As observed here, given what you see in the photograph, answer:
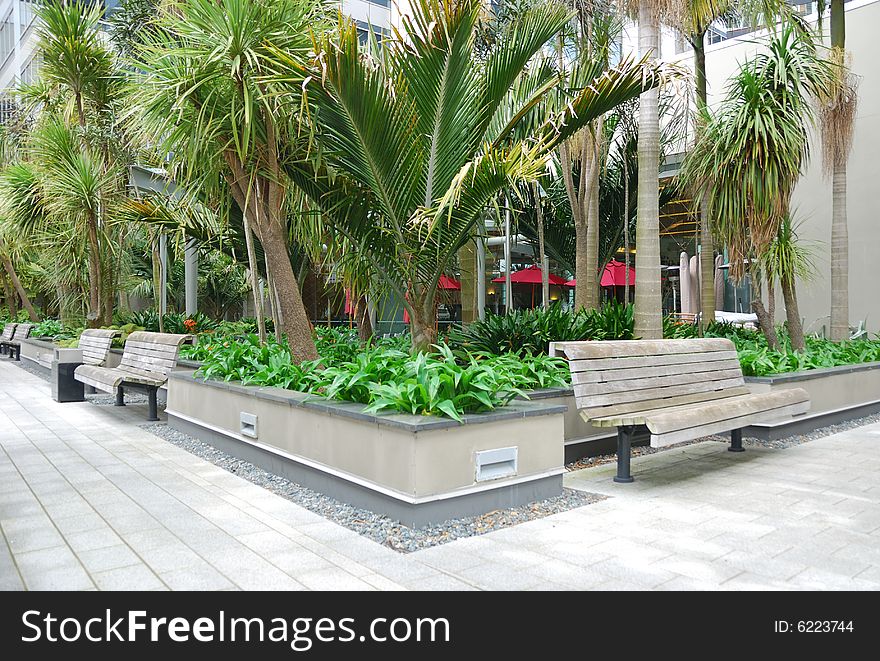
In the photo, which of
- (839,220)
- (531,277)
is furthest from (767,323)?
(531,277)

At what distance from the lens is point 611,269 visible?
14.8m

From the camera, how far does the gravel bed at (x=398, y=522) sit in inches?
142

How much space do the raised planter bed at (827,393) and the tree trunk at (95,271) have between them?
33.7 ft

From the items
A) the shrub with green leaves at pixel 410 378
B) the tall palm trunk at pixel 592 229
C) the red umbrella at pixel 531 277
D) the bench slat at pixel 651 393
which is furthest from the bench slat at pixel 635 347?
the red umbrella at pixel 531 277

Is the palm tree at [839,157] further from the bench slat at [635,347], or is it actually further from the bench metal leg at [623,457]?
the bench metal leg at [623,457]

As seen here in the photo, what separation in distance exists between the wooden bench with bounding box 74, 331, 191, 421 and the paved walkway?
1.94m

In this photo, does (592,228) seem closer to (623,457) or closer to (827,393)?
(827,393)

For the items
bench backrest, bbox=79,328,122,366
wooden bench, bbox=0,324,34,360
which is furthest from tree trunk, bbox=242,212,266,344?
wooden bench, bbox=0,324,34,360

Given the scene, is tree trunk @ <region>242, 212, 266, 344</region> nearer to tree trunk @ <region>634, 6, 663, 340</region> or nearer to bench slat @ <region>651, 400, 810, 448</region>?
tree trunk @ <region>634, 6, 663, 340</region>

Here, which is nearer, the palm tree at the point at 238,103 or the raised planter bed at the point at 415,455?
the raised planter bed at the point at 415,455

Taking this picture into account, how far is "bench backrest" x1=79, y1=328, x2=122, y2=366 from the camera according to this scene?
912 centimetres

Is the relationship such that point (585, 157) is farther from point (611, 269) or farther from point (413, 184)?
point (611, 269)
